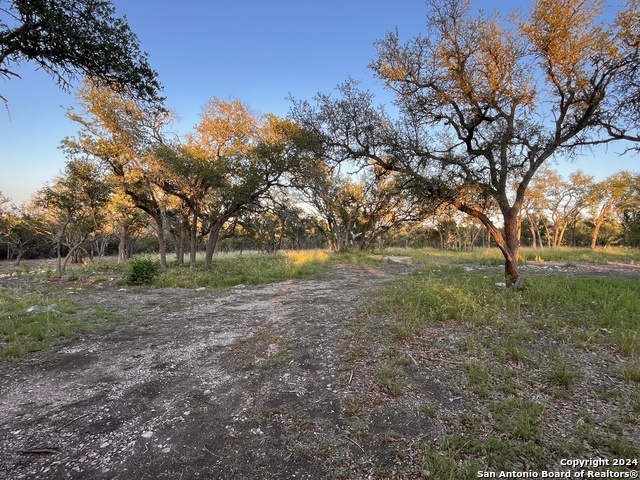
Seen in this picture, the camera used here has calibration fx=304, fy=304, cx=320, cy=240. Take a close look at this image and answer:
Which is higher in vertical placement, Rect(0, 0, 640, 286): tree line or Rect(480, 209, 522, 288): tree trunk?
Rect(0, 0, 640, 286): tree line

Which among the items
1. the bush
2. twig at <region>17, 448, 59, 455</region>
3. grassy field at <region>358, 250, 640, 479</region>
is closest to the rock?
the bush

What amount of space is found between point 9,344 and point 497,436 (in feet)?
24.7

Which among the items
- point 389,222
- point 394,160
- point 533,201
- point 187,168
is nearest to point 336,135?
point 394,160

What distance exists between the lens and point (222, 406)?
3477 millimetres

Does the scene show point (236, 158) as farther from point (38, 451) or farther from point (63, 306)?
point (38, 451)

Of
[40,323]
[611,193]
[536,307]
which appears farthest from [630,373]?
[611,193]

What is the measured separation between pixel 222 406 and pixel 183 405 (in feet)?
1.50

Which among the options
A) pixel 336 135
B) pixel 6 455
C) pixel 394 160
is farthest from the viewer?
pixel 336 135

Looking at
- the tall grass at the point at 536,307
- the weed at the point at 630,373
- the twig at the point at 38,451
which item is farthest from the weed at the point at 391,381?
the twig at the point at 38,451

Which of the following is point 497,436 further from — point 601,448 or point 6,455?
point 6,455

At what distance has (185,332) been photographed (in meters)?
6.26

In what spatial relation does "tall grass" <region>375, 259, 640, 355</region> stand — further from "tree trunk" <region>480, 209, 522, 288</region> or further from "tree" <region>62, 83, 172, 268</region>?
"tree" <region>62, 83, 172, 268</region>

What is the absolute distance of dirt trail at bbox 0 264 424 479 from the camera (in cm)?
262

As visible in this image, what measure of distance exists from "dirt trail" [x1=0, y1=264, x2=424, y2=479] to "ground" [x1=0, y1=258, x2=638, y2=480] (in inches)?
0.6
